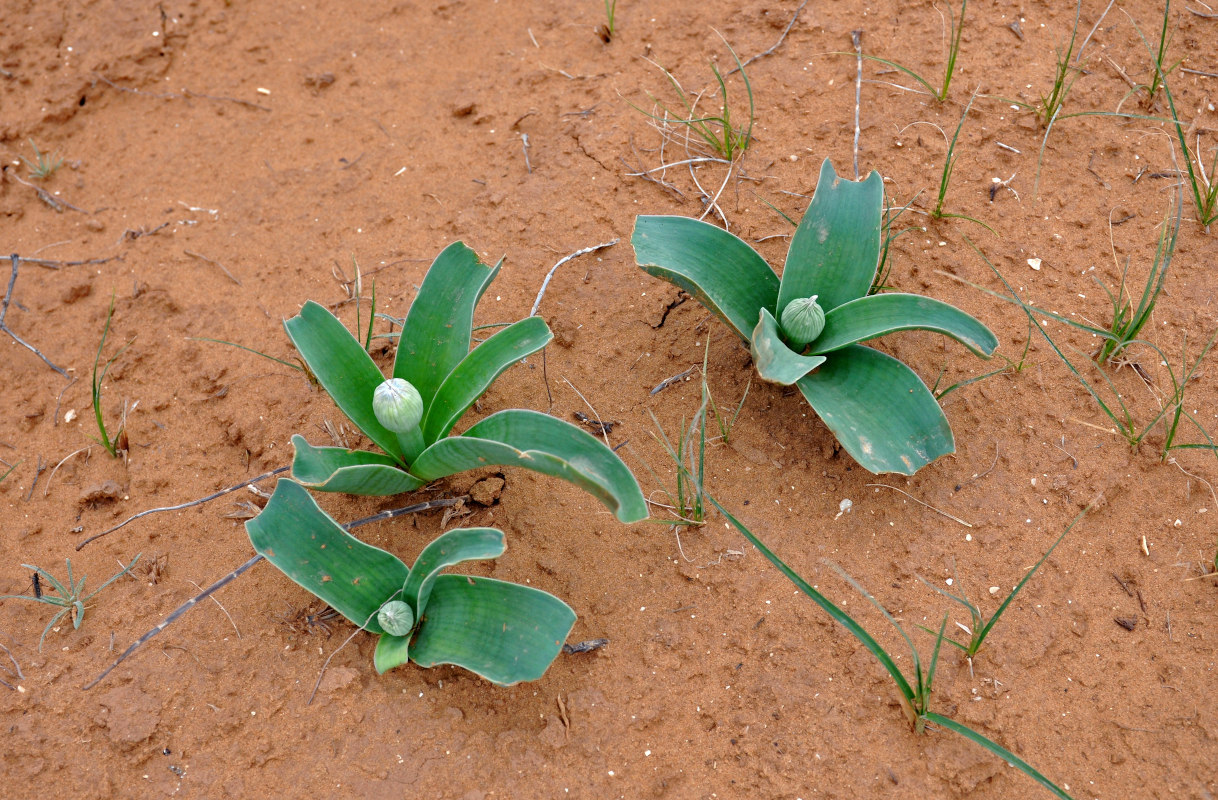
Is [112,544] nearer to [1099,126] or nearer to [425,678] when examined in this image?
[425,678]

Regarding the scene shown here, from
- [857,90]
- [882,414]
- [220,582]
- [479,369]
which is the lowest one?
[220,582]

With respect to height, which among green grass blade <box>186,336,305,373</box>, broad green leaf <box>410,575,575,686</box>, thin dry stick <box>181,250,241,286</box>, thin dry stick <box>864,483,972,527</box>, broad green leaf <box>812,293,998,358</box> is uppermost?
broad green leaf <box>812,293,998,358</box>

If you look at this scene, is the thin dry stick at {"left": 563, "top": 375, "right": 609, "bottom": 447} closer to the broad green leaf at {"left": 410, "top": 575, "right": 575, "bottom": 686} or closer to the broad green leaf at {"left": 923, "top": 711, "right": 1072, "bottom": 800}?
the broad green leaf at {"left": 410, "top": 575, "right": 575, "bottom": 686}

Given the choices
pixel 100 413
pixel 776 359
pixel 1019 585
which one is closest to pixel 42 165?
pixel 100 413

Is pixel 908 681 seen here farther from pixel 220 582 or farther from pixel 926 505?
pixel 220 582

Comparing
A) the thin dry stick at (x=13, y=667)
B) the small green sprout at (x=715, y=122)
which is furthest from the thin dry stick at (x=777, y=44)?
the thin dry stick at (x=13, y=667)

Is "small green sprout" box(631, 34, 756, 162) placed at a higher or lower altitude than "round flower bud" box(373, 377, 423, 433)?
higher

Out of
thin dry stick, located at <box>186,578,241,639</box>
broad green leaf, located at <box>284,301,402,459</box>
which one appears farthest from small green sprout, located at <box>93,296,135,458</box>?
broad green leaf, located at <box>284,301,402,459</box>
